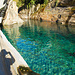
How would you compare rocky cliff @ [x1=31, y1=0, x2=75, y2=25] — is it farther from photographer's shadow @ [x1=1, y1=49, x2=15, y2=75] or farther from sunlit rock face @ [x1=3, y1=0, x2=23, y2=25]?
photographer's shadow @ [x1=1, y1=49, x2=15, y2=75]

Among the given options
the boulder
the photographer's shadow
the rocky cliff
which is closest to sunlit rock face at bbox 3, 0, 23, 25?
the rocky cliff

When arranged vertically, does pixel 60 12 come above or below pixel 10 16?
above

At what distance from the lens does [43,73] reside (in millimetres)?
6715

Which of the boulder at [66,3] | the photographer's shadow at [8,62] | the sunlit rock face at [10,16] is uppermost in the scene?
the boulder at [66,3]

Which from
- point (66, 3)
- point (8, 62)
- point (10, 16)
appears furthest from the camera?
point (66, 3)

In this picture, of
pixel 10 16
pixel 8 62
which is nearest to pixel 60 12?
pixel 10 16

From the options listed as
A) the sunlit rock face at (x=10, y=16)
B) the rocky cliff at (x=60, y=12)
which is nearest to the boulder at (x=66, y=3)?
the rocky cliff at (x=60, y=12)

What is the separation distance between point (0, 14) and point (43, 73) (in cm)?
2643

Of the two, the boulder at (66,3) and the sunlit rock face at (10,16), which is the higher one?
the boulder at (66,3)

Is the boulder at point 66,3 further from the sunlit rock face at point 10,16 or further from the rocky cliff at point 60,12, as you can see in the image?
the sunlit rock face at point 10,16

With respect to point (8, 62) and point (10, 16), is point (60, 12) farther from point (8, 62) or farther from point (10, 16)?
point (8, 62)

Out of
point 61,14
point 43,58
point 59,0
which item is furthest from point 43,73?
point 59,0

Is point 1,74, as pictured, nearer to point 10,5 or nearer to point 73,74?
point 73,74

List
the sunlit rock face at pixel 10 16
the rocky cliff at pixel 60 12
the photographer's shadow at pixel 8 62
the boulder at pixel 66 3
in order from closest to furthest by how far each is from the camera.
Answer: the photographer's shadow at pixel 8 62 → the sunlit rock face at pixel 10 16 → the rocky cliff at pixel 60 12 → the boulder at pixel 66 3
